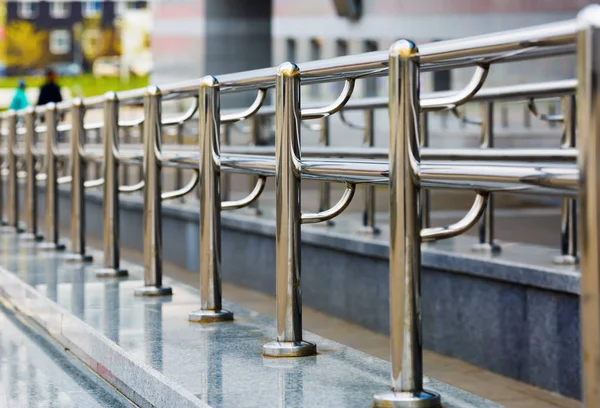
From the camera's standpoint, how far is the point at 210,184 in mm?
4922

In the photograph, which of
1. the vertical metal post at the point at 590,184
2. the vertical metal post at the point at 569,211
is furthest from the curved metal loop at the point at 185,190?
the vertical metal post at the point at 590,184

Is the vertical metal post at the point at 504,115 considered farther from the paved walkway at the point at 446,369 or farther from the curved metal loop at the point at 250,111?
the curved metal loop at the point at 250,111

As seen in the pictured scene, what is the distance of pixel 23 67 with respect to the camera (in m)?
127

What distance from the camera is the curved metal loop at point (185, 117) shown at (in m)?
5.38

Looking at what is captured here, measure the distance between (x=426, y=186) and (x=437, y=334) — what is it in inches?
132

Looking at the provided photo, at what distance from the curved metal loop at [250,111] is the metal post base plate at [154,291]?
1.23m

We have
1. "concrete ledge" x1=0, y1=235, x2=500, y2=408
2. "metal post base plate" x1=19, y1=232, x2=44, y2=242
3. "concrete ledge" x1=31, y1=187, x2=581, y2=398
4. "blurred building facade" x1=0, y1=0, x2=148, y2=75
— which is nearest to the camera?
"concrete ledge" x1=0, y1=235, x2=500, y2=408

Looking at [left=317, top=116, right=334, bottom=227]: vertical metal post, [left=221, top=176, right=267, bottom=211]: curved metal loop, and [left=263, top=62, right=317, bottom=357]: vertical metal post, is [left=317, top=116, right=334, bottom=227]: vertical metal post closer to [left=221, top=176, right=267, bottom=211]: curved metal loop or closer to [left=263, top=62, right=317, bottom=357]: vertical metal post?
[left=221, top=176, right=267, bottom=211]: curved metal loop

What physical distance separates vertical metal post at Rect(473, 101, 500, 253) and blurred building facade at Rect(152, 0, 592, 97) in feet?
22.8

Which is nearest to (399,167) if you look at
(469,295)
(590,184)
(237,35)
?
(590,184)

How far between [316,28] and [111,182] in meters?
13.7

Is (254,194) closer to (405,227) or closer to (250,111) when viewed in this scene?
(250,111)

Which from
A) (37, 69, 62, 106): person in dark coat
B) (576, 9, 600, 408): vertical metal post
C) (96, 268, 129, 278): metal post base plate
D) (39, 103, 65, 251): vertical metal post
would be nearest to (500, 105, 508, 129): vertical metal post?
(37, 69, 62, 106): person in dark coat

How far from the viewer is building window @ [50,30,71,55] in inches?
5074
